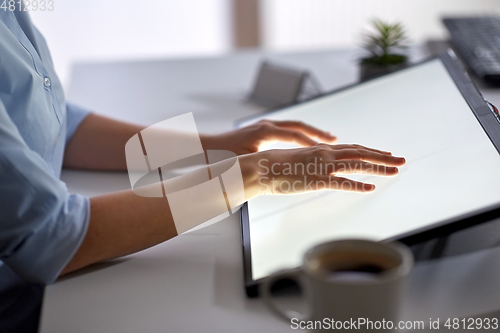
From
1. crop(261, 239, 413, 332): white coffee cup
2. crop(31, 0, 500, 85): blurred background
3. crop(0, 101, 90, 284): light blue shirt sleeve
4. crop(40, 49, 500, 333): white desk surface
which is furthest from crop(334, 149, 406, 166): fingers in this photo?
crop(31, 0, 500, 85): blurred background

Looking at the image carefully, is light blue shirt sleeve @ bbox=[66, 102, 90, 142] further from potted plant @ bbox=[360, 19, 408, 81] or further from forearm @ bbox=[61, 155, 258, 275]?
potted plant @ bbox=[360, 19, 408, 81]

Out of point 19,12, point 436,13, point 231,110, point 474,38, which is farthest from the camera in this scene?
point 436,13

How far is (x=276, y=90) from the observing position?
111 cm

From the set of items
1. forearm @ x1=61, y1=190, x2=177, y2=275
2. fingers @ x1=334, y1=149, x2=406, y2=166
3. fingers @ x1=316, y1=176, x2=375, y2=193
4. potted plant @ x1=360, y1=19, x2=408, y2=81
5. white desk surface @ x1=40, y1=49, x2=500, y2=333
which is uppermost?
potted plant @ x1=360, y1=19, x2=408, y2=81

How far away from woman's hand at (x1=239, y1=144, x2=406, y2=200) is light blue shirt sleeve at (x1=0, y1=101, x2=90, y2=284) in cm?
22

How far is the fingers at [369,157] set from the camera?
606 millimetres

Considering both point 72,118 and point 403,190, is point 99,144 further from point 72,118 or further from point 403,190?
point 403,190

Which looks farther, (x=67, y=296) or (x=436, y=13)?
(x=436, y=13)

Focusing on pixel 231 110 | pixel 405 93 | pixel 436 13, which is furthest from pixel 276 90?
pixel 436 13

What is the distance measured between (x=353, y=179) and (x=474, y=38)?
85 cm

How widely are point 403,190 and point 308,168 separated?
4.8 inches

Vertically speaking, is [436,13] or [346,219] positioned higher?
[436,13]

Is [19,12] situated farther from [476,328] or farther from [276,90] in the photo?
[476,328]

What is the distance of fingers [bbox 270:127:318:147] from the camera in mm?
753
